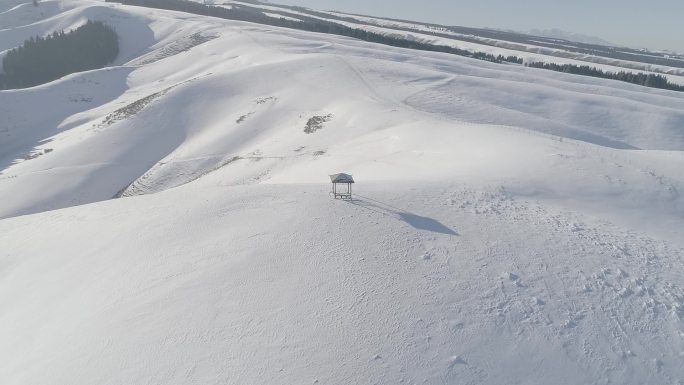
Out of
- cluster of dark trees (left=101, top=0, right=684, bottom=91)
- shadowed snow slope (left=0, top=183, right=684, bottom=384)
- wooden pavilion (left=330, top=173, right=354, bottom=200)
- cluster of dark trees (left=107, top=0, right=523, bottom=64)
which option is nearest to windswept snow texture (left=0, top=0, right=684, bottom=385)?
shadowed snow slope (left=0, top=183, right=684, bottom=384)

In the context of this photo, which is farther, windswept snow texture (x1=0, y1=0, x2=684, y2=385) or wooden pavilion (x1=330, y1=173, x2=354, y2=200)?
wooden pavilion (x1=330, y1=173, x2=354, y2=200)

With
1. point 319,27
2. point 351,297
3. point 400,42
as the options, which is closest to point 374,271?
point 351,297

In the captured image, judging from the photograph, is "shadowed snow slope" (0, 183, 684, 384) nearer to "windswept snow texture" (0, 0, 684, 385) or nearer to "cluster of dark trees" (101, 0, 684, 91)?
"windswept snow texture" (0, 0, 684, 385)

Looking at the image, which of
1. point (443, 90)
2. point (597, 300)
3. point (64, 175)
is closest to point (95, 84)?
point (64, 175)

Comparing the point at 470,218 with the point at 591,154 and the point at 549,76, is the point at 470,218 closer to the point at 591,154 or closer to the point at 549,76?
the point at 591,154

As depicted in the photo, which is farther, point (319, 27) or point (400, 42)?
point (319, 27)

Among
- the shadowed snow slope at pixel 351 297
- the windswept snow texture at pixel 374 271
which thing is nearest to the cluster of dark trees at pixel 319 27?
the windswept snow texture at pixel 374 271

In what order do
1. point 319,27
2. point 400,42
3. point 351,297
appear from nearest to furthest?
point 351,297 → point 400,42 → point 319,27

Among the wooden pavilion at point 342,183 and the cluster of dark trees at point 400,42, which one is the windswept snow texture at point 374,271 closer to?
the wooden pavilion at point 342,183

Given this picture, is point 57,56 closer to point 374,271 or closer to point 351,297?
point 374,271
